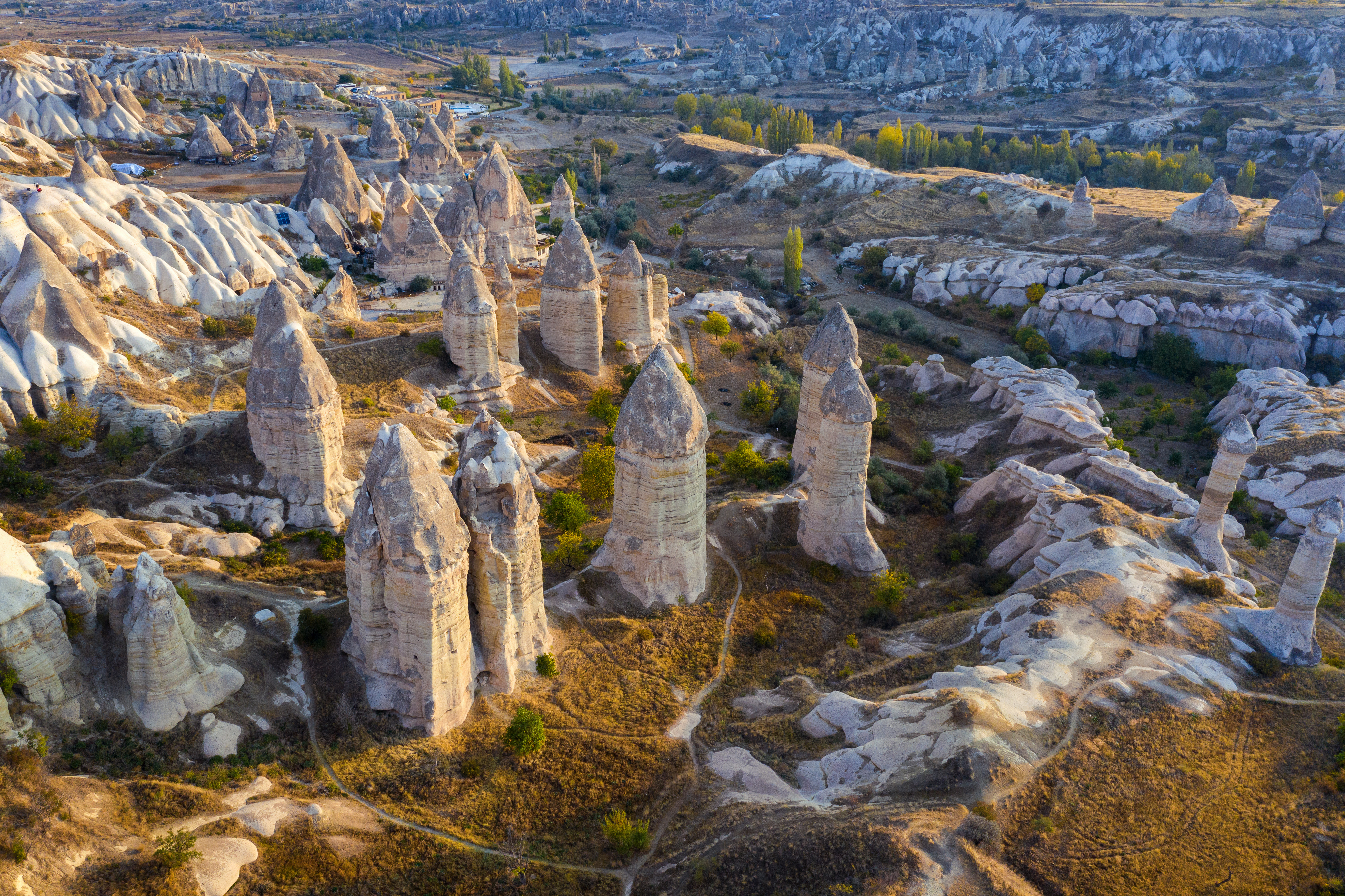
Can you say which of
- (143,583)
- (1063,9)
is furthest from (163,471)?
(1063,9)

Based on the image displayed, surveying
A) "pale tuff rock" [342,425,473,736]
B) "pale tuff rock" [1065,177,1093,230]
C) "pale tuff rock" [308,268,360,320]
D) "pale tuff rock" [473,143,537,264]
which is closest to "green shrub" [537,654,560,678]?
"pale tuff rock" [342,425,473,736]

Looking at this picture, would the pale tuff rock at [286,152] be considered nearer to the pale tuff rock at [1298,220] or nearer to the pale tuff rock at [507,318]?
the pale tuff rock at [507,318]

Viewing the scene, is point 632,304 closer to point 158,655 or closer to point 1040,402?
point 1040,402

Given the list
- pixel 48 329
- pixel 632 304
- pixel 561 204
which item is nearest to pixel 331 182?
pixel 561 204

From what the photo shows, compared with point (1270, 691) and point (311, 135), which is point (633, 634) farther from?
point (311, 135)

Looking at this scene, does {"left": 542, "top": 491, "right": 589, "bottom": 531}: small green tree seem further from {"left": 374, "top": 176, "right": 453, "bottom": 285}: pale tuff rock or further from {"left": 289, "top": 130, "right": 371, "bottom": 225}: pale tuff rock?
{"left": 289, "top": 130, "right": 371, "bottom": 225}: pale tuff rock

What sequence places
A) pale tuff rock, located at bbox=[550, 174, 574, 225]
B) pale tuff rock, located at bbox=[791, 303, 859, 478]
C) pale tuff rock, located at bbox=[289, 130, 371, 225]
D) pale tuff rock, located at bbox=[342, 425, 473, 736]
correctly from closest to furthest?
pale tuff rock, located at bbox=[342, 425, 473, 736]
pale tuff rock, located at bbox=[791, 303, 859, 478]
pale tuff rock, located at bbox=[289, 130, 371, 225]
pale tuff rock, located at bbox=[550, 174, 574, 225]
